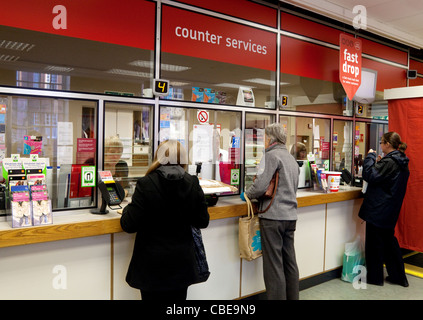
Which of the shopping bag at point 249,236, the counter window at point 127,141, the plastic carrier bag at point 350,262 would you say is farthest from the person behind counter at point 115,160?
the plastic carrier bag at point 350,262

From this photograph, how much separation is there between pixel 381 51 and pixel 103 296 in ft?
16.5

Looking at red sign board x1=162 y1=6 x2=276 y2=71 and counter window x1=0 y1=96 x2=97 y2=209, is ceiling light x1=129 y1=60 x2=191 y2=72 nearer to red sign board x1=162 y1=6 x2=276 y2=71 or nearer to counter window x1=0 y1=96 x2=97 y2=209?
red sign board x1=162 y1=6 x2=276 y2=71

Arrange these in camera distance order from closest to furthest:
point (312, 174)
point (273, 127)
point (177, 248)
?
point (177, 248) < point (273, 127) < point (312, 174)

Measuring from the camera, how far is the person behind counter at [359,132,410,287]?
4.05 m

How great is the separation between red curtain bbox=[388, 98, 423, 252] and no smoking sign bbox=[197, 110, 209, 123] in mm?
2648

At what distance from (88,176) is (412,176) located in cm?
378

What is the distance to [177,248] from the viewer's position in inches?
90.3

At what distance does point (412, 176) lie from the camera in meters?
4.62

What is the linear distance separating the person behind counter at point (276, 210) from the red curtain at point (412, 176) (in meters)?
2.21

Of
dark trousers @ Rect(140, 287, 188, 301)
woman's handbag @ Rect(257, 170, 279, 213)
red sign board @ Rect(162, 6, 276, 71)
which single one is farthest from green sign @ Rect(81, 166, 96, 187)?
woman's handbag @ Rect(257, 170, 279, 213)
